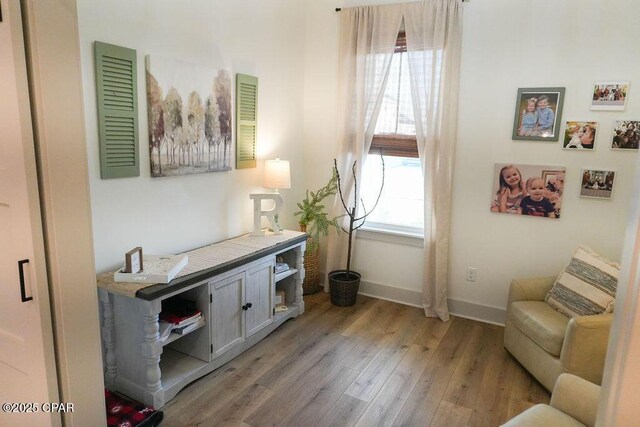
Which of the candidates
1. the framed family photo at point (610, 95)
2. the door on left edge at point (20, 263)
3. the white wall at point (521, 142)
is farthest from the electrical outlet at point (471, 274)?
the door on left edge at point (20, 263)

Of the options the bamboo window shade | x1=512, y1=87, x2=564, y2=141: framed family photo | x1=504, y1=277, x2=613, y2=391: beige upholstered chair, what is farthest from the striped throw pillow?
the bamboo window shade

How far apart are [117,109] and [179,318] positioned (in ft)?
4.11

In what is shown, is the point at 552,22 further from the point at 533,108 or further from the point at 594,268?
the point at 594,268

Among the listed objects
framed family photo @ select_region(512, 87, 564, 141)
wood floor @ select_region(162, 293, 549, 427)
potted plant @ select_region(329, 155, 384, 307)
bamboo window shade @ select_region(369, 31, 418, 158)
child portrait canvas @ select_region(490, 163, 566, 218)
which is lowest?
wood floor @ select_region(162, 293, 549, 427)

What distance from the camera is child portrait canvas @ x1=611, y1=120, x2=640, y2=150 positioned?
2906mm

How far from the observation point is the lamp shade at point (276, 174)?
3504 mm

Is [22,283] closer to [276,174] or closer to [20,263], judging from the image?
[20,263]

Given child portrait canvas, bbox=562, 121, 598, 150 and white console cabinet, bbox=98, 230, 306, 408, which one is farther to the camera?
child portrait canvas, bbox=562, 121, 598, 150

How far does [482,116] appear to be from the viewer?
11.0 feet

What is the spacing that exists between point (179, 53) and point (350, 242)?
81.3 inches

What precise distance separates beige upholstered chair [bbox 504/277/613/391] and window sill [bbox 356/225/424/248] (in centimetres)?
94

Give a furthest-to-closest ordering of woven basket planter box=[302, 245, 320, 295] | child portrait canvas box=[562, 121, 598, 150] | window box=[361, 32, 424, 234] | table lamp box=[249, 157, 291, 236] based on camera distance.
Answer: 1. woven basket planter box=[302, 245, 320, 295]
2. window box=[361, 32, 424, 234]
3. table lamp box=[249, 157, 291, 236]
4. child portrait canvas box=[562, 121, 598, 150]

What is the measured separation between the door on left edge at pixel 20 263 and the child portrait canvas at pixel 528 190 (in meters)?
3.08

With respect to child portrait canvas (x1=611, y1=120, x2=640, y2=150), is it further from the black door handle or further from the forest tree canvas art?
the black door handle
